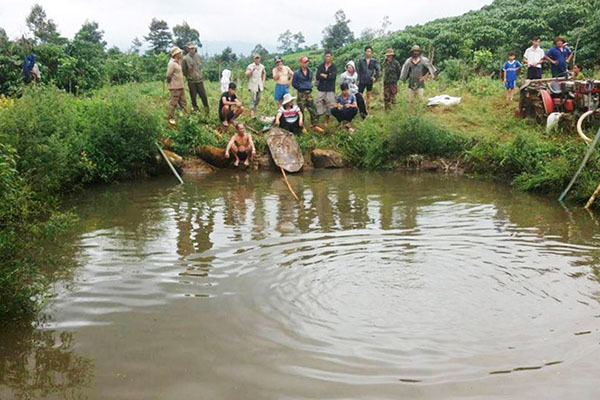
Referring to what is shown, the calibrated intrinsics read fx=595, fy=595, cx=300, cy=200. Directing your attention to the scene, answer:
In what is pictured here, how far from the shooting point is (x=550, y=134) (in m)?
13.2

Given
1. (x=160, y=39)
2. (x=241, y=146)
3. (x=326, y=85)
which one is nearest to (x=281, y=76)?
(x=326, y=85)

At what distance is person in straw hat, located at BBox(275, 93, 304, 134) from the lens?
15.3m

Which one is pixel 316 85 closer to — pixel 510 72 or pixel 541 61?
pixel 510 72

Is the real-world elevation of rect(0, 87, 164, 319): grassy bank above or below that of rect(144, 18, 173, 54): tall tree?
below

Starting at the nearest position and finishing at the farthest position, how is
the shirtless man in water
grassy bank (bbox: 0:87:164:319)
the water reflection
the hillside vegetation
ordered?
the water reflection → grassy bank (bbox: 0:87:164:319) → the hillside vegetation → the shirtless man in water

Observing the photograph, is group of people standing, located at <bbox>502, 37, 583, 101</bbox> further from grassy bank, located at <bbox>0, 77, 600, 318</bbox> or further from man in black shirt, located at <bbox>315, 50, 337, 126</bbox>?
man in black shirt, located at <bbox>315, 50, 337, 126</bbox>

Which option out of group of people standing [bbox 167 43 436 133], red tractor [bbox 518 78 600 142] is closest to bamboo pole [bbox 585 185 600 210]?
red tractor [bbox 518 78 600 142]

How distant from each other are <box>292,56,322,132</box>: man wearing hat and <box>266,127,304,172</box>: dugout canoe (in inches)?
48.3

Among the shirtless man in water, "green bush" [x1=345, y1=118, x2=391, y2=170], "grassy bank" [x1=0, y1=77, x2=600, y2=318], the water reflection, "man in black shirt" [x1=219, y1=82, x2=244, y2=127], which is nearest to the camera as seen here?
the water reflection

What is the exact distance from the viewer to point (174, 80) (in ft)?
48.9

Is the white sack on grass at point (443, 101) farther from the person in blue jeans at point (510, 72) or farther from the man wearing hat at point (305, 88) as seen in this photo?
the man wearing hat at point (305, 88)

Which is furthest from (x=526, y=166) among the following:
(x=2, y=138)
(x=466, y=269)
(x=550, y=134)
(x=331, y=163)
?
(x=2, y=138)

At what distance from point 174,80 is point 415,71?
A: 20.6ft

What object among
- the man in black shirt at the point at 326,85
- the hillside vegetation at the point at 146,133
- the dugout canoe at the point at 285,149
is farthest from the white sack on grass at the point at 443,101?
the dugout canoe at the point at 285,149
